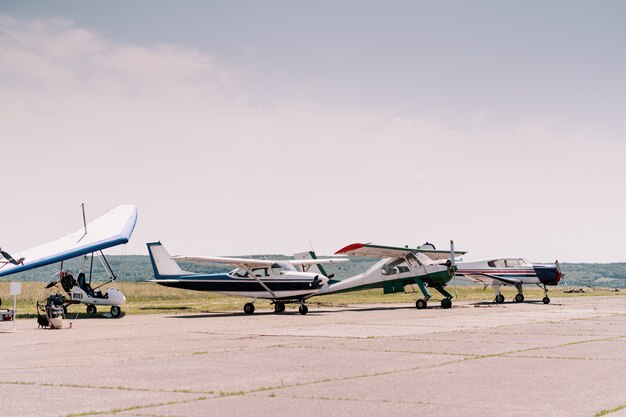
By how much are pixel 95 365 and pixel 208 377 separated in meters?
2.69

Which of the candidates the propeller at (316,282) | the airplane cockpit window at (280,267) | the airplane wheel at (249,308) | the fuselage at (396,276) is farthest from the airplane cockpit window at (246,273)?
the fuselage at (396,276)

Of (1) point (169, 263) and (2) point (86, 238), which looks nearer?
(2) point (86, 238)

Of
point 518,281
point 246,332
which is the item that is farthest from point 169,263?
point 518,281

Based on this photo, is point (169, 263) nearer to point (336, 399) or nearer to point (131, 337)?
point (131, 337)

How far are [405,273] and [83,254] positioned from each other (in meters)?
15.5

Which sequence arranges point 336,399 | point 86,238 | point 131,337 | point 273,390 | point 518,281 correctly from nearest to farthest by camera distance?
point 336,399 < point 273,390 < point 131,337 < point 86,238 < point 518,281

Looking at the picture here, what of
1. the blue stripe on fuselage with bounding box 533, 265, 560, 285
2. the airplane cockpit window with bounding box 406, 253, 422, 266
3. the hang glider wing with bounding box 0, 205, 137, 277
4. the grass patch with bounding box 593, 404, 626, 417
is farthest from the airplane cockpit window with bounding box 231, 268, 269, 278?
the grass patch with bounding box 593, 404, 626, 417

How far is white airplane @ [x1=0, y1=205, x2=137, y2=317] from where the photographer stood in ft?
86.1

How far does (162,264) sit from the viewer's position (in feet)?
118

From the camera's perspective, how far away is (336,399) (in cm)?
845

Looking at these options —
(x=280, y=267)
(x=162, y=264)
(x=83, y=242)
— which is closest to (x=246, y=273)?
(x=280, y=267)

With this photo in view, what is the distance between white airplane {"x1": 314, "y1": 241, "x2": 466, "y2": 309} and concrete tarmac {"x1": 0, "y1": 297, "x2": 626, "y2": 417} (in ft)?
46.9

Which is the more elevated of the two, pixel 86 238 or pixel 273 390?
pixel 86 238

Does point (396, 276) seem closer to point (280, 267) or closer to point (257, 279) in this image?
point (280, 267)
